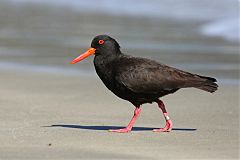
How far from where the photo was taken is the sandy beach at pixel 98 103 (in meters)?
6.52

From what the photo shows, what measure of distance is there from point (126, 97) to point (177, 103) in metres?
1.83

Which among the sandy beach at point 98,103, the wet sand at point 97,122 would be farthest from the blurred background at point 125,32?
the wet sand at point 97,122

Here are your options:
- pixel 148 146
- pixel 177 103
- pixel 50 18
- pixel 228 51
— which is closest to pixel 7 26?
pixel 50 18

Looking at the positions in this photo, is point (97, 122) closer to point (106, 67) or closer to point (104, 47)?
point (106, 67)

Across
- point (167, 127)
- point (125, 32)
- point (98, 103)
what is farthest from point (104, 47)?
point (125, 32)

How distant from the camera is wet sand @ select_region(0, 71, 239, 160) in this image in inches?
251

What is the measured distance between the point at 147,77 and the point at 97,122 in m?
0.93

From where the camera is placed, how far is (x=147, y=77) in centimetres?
756

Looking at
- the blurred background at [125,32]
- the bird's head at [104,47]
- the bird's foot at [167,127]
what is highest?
the blurred background at [125,32]

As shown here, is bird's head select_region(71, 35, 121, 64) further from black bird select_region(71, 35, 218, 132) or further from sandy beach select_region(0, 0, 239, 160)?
sandy beach select_region(0, 0, 239, 160)

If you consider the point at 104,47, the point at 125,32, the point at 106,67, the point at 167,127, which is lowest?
the point at 167,127

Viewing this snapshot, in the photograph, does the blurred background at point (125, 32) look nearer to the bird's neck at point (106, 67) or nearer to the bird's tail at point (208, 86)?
the bird's tail at point (208, 86)

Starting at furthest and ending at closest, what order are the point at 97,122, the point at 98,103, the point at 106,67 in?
the point at 98,103, the point at 97,122, the point at 106,67

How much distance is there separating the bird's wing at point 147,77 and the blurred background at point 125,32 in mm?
3436
